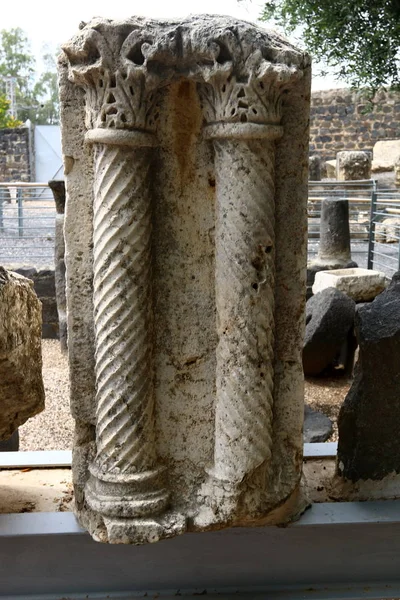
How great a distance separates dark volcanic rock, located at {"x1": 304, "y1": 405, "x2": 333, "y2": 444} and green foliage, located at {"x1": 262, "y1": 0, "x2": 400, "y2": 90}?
10.8ft

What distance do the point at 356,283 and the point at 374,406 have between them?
4699 mm

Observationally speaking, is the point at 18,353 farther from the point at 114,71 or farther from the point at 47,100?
the point at 47,100

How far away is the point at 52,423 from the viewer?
18.0ft

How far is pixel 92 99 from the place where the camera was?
92.4 inches

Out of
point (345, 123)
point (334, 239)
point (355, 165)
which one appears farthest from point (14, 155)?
point (334, 239)

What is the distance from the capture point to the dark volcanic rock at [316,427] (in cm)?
482

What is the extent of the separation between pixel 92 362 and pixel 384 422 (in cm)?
123

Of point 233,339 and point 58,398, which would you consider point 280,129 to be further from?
point 58,398

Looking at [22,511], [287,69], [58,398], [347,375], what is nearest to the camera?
[287,69]

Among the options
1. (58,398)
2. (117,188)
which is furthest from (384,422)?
(58,398)

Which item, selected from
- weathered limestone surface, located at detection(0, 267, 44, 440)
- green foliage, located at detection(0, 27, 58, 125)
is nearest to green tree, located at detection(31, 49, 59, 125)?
green foliage, located at detection(0, 27, 58, 125)

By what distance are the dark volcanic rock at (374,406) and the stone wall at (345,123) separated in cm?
1276

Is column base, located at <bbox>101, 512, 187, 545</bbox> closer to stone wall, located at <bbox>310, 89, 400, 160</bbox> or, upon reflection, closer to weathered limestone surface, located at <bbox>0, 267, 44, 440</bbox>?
weathered limestone surface, located at <bbox>0, 267, 44, 440</bbox>

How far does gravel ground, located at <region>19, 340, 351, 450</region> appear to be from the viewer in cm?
520
